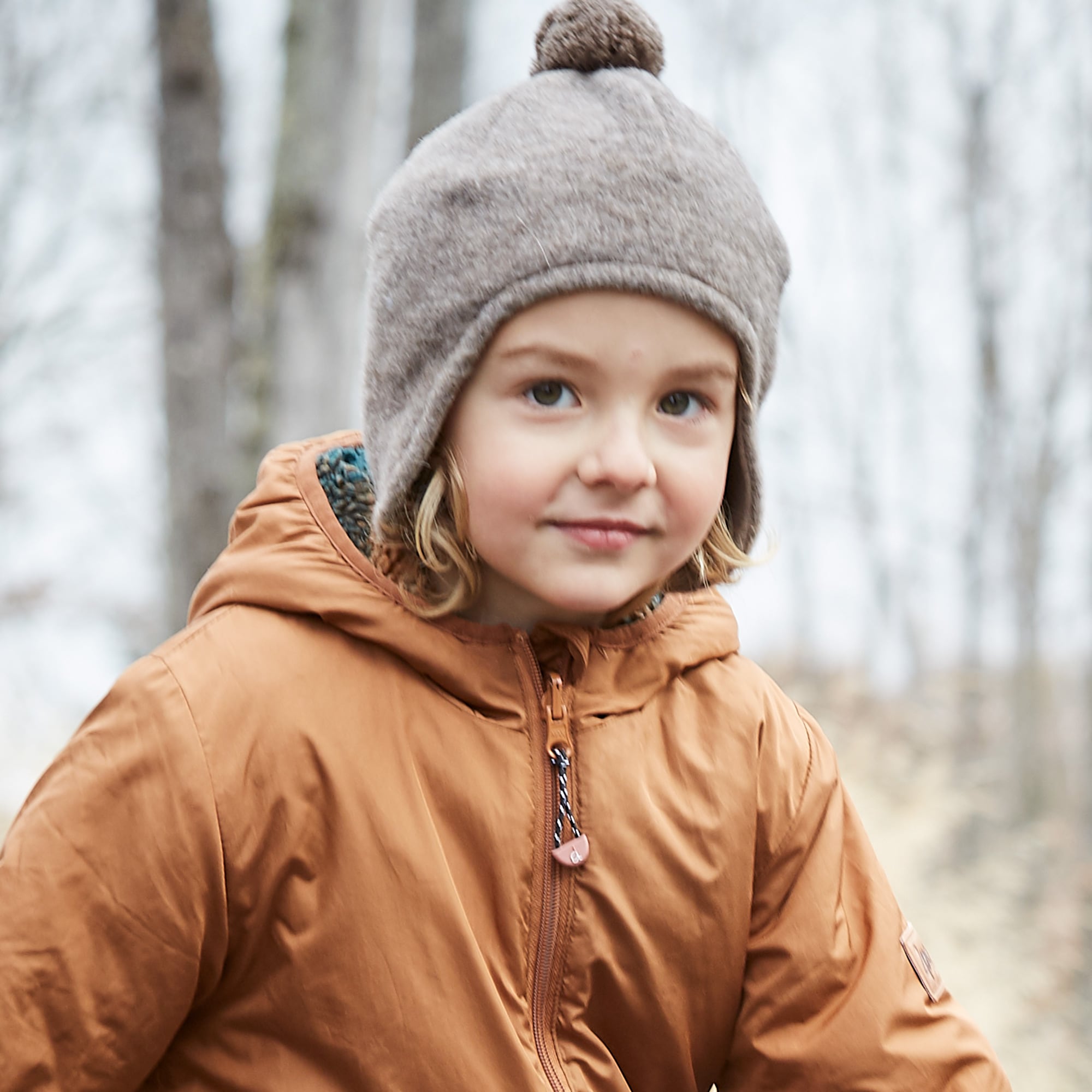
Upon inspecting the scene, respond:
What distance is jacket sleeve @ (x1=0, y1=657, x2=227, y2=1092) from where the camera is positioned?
A: 4.06ft

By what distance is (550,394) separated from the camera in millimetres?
1357

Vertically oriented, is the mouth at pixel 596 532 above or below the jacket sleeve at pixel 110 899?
above

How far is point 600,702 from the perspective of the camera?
1521mm

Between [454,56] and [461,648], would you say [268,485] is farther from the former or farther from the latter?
[454,56]

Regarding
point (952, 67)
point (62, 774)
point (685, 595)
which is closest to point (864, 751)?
point (952, 67)

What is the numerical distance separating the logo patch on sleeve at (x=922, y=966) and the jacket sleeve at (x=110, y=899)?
98cm

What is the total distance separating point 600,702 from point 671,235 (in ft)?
2.05

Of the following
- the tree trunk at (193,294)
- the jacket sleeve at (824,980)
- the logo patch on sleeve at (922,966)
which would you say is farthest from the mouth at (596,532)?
the tree trunk at (193,294)

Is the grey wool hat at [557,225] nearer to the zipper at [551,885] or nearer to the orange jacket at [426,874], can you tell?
the orange jacket at [426,874]

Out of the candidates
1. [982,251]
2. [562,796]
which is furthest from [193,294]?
[982,251]

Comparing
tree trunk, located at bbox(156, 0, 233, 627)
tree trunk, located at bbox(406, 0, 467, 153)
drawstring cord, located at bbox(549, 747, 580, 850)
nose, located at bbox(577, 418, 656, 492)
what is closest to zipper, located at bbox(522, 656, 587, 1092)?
drawstring cord, located at bbox(549, 747, 580, 850)

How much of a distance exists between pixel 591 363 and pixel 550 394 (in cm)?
7

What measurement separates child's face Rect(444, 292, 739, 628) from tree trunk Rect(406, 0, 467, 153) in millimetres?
3351

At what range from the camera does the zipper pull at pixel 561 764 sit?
1.43 m
